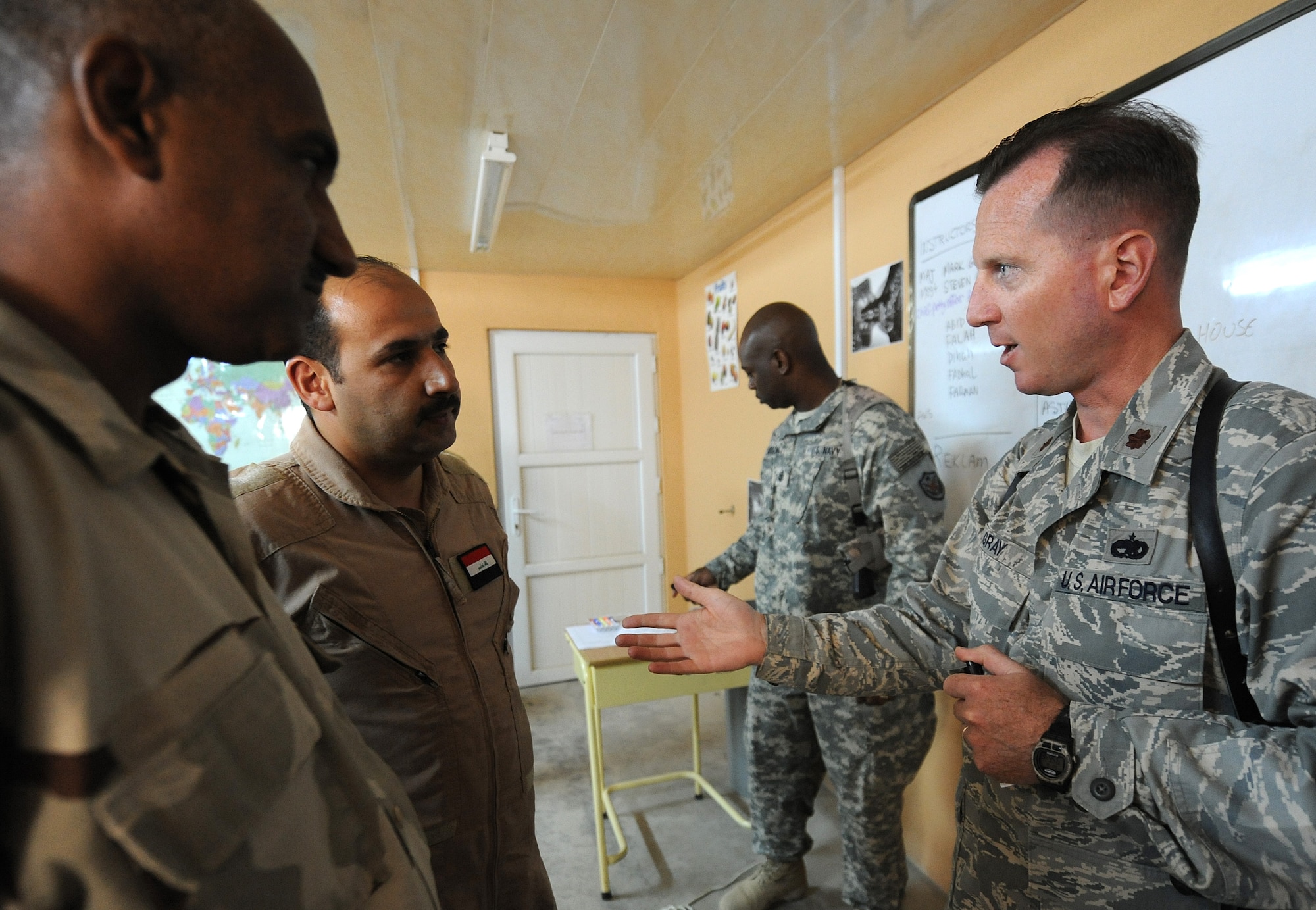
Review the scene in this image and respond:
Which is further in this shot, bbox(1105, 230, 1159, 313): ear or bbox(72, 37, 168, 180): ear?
bbox(1105, 230, 1159, 313): ear

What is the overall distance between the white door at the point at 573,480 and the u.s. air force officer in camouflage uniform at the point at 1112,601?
9.90 ft

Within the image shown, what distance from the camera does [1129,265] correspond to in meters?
0.81

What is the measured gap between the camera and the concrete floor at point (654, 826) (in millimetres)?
2018

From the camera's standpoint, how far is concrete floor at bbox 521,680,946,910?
2.02 meters

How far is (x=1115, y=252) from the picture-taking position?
815 mm

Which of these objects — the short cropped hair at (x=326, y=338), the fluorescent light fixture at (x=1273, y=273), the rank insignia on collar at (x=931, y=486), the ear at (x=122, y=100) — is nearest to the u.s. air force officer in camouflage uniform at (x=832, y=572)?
the rank insignia on collar at (x=931, y=486)

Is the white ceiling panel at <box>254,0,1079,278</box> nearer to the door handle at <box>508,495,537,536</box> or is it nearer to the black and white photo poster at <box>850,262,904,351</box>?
the black and white photo poster at <box>850,262,904,351</box>

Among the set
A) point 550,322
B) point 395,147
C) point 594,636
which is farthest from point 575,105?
point 550,322

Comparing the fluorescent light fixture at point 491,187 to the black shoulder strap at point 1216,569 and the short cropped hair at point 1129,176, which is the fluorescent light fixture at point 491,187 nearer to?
the short cropped hair at point 1129,176

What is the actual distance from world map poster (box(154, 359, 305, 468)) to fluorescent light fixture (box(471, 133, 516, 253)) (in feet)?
4.61

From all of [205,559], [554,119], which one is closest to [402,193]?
[554,119]

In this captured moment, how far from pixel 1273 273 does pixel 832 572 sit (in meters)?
1.17

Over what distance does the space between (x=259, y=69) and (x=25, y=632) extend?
42 centimetres

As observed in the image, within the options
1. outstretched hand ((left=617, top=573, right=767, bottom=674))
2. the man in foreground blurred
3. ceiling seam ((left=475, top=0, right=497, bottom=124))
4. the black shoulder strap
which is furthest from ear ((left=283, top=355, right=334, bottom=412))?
the black shoulder strap
